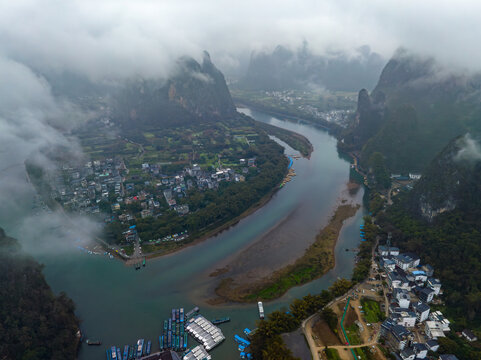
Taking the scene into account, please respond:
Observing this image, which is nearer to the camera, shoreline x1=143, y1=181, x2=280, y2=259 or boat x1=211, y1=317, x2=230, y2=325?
boat x1=211, y1=317, x2=230, y2=325

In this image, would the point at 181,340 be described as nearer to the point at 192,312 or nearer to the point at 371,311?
the point at 192,312

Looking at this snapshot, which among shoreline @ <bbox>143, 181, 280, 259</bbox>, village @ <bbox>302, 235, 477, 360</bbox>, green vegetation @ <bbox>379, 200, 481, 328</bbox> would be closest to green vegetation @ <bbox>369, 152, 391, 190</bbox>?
green vegetation @ <bbox>379, 200, 481, 328</bbox>

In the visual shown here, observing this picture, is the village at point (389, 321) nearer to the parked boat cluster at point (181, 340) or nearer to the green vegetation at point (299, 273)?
the green vegetation at point (299, 273)

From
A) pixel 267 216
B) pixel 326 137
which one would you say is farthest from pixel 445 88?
pixel 267 216

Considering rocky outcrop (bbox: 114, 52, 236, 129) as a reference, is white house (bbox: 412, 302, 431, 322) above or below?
above

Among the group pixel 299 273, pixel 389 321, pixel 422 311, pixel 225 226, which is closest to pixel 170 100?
pixel 225 226

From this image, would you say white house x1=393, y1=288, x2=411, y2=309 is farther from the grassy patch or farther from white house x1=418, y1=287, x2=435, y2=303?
the grassy patch

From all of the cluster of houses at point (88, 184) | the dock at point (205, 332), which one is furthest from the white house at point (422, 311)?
the cluster of houses at point (88, 184)
